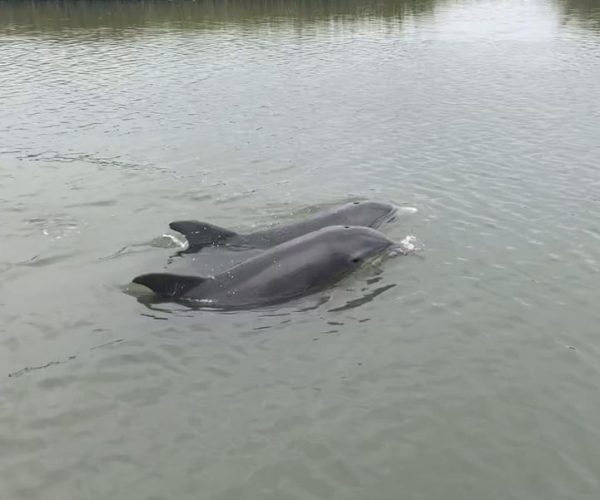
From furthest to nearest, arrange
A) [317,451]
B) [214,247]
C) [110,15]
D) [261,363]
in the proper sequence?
[110,15], [214,247], [261,363], [317,451]

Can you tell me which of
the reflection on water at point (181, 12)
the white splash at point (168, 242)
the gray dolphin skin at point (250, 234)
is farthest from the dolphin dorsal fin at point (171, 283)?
the reflection on water at point (181, 12)

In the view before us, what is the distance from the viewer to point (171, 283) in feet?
37.0

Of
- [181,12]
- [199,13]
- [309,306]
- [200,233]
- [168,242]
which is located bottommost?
[309,306]

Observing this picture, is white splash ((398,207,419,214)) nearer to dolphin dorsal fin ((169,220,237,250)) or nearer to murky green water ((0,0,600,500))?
murky green water ((0,0,600,500))

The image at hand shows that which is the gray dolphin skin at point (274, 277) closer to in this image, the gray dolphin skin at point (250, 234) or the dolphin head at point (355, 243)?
the dolphin head at point (355, 243)

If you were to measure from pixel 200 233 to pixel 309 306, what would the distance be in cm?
332

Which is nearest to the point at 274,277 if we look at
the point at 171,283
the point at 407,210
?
the point at 171,283

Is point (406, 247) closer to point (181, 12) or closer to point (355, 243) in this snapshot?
point (355, 243)

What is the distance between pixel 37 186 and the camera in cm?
1820

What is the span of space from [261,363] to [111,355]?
240 centimetres

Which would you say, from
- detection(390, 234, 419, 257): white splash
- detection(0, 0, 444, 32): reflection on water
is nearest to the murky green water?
detection(390, 234, 419, 257): white splash

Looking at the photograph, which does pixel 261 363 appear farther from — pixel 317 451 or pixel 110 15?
pixel 110 15

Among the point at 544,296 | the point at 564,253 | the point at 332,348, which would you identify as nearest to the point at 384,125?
the point at 564,253

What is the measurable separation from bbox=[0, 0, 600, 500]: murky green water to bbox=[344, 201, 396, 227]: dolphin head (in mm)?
432
